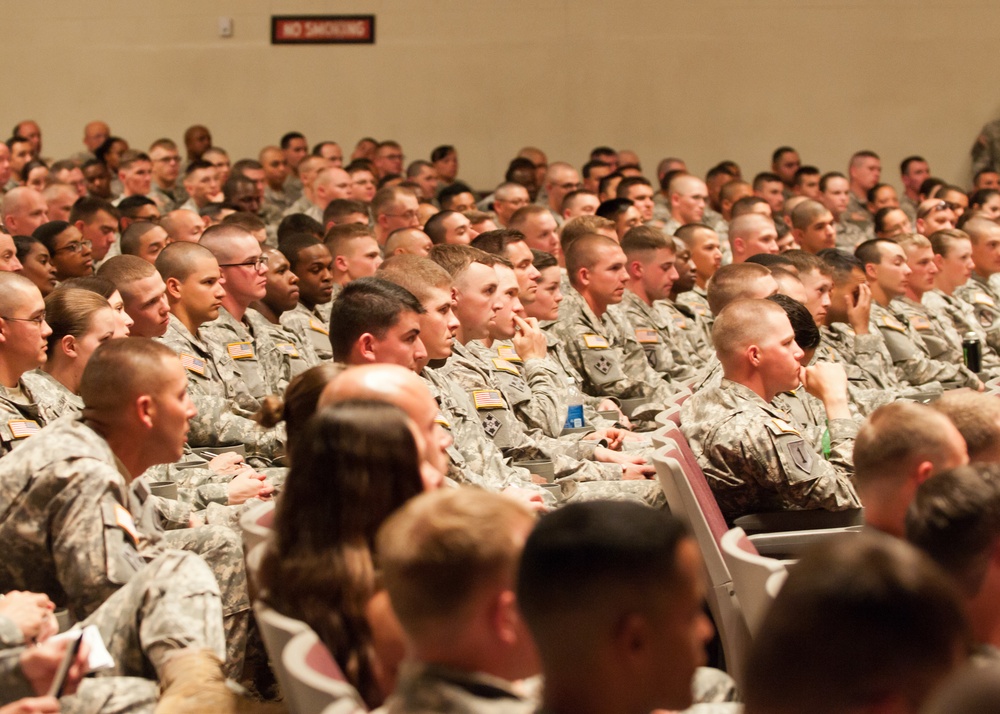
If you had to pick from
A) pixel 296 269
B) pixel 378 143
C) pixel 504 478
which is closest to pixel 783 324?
pixel 504 478

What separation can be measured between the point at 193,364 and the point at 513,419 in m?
1.24

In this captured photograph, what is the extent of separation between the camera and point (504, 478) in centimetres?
404

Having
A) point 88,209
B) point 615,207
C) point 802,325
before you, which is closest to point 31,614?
point 802,325

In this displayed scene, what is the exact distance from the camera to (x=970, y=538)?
1921 mm

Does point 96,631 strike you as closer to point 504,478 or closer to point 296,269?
point 504,478

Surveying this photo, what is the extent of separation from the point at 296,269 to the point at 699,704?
13.6 feet

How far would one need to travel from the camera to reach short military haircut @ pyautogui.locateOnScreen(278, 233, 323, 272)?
5.81 m

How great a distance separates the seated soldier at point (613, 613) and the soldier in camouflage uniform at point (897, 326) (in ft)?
16.9

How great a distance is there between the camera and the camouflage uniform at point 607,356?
586 cm

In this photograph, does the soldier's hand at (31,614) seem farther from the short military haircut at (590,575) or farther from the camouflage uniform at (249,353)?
the camouflage uniform at (249,353)

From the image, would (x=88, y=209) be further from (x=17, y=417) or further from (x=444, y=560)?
(x=444, y=560)

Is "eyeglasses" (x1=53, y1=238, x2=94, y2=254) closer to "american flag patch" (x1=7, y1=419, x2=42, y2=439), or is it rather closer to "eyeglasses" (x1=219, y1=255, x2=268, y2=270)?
"eyeglasses" (x1=219, y1=255, x2=268, y2=270)

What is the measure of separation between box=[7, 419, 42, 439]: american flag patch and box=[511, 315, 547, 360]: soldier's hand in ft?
6.84

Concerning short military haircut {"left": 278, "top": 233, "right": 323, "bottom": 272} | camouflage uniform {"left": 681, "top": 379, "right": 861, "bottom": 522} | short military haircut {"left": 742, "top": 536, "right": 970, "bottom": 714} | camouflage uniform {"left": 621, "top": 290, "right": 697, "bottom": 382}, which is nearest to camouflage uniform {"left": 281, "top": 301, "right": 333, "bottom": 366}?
short military haircut {"left": 278, "top": 233, "right": 323, "bottom": 272}
